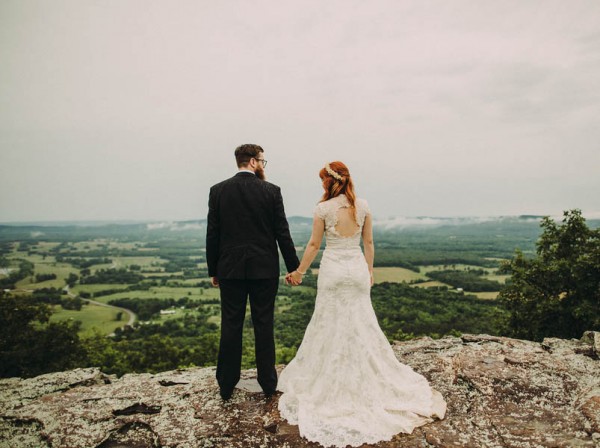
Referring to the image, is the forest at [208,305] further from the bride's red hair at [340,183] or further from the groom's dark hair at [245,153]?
the groom's dark hair at [245,153]

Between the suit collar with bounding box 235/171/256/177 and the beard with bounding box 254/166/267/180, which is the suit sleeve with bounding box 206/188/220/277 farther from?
the beard with bounding box 254/166/267/180

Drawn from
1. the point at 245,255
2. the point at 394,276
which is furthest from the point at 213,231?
the point at 394,276

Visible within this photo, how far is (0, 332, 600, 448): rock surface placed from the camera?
13.5 ft

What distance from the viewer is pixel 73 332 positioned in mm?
21328

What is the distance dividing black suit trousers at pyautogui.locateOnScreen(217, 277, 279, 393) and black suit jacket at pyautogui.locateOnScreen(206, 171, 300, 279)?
0.21 m

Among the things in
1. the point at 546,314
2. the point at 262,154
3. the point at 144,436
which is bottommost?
the point at 546,314

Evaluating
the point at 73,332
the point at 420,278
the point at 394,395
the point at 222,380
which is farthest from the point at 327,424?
the point at 420,278

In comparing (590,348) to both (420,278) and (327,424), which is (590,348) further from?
(420,278)

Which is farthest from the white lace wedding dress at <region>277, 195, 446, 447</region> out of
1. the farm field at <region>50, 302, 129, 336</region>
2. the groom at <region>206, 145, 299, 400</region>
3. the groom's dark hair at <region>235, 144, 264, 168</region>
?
the farm field at <region>50, 302, 129, 336</region>

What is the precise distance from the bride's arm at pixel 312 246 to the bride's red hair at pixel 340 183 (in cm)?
45

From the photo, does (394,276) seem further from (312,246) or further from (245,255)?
(245,255)

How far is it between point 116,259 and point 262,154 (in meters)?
122

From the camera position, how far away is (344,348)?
4.99 metres

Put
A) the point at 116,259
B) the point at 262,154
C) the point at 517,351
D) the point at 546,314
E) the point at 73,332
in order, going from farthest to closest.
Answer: the point at 116,259
the point at 73,332
the point at 546,314
the point at 517,351
the point at 262,154
